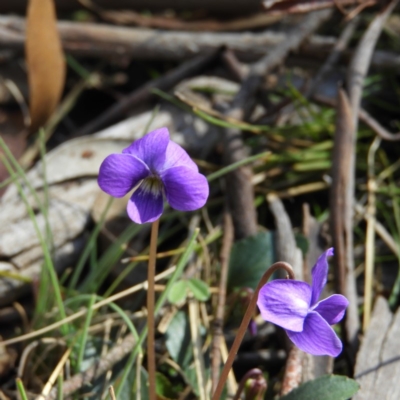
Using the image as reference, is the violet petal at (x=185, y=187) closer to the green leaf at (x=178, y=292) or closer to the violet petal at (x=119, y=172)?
the violet petal at (x=119, y=172)

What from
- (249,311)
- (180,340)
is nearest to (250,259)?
(180,340)

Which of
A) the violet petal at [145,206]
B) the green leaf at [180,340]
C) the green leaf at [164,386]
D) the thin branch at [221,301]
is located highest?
the violet petal at [145,206]

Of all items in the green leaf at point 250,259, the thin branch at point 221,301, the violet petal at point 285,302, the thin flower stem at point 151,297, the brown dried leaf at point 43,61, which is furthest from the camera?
the brown dried leaf at point 43,61

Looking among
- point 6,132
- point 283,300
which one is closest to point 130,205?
point 283,300

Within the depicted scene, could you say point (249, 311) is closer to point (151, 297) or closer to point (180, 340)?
point (151, 297)

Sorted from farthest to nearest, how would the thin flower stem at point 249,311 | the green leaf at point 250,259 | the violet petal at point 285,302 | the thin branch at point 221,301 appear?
1. the green leaf at point 250,259
2. the thin branch at point 221,301
3. the thin flower stem at point 249,311
4. the violet petal at point 285,302

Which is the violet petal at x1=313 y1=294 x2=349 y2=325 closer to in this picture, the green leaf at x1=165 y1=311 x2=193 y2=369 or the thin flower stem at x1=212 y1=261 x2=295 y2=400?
the thin flower stem at x1=212 y1=261 x2=295 y2=400

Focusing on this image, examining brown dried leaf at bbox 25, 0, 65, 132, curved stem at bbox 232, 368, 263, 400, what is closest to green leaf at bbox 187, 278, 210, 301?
curved stem at bbox 232, 368, 263, 400

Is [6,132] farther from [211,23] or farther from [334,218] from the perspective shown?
[334,218]

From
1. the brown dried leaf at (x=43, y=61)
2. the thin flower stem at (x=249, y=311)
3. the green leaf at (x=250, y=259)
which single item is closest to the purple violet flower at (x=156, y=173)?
the thin flower stem at (x=249, y=311)
